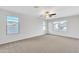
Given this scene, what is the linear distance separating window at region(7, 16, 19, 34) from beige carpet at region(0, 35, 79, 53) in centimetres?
25

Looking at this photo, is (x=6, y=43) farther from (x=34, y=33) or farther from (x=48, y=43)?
(x=48, y=43)

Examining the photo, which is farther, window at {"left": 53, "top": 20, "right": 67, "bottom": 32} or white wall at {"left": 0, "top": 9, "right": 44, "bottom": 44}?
window at {"left": 53, "top": 20, "right": 67, "bottom": 32}

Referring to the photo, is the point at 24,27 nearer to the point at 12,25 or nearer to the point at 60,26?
the point at 12,25

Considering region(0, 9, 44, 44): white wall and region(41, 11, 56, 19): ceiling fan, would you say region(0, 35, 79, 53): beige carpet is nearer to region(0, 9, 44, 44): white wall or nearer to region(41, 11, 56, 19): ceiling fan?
region(0, 9, 44, 44): white wall

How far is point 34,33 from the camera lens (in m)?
1.78

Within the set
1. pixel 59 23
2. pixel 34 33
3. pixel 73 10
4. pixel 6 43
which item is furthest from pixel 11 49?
pixel 73 10

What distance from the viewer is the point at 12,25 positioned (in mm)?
1703

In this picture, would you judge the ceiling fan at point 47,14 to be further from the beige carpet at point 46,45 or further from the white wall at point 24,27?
the beige carpet at point 46,45

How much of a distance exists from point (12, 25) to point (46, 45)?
2.42 ft

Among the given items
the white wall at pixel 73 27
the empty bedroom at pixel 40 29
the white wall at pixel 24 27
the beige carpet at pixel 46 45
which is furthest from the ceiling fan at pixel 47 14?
the beige carpet at pixel 46 45

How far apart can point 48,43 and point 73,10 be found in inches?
30.4

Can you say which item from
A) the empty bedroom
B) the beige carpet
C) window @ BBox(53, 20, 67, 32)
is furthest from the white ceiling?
the beige carpet

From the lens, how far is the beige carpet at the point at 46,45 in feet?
5.62

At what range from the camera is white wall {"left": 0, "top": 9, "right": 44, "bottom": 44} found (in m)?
1.64
